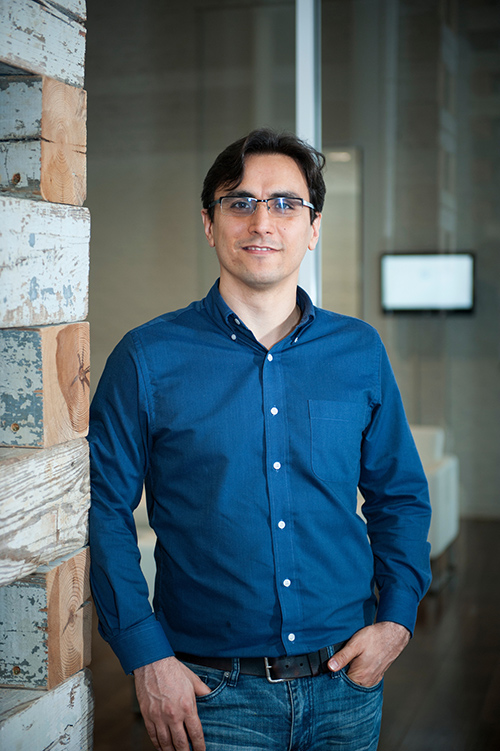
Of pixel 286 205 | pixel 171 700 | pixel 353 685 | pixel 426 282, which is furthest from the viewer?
pixel 426 282

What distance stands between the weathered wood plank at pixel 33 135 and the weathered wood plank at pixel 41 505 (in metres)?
0.37

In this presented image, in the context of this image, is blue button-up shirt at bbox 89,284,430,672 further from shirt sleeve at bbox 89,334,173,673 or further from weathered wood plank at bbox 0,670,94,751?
weathered wood plank at bbox 0,670,94,751

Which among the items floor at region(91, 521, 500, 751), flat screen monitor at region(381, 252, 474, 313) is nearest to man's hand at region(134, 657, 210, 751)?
floor at region(91, 521, 500, 751)

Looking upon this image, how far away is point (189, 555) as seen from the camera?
4.42 ft

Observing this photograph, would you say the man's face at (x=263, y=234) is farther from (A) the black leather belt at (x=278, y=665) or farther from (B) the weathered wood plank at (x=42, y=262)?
(A) the black leather belt at (x=278, y=665)

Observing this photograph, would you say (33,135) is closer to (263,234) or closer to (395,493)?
(263,234)

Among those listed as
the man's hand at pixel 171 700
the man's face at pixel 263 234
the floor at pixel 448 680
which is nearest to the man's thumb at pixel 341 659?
the man's hand at pixel 171 700

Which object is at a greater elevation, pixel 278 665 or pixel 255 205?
pixel 255 205

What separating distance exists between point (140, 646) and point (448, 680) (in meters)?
1.88

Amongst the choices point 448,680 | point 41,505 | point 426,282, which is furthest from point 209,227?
point 448,680

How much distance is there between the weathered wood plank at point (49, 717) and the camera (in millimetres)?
998

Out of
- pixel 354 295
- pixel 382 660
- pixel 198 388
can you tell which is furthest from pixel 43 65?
pixel 354 295

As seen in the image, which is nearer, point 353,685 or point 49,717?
point 49,717

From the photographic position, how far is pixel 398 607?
1440 millimetres
